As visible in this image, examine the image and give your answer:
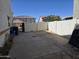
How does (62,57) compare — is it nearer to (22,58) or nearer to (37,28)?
(22,58)

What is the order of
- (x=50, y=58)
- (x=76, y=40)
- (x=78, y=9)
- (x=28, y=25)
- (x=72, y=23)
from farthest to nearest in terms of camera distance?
(x=28, y=25) < (x=78, y=9) < (x=72, y=23) < (x=76, y=40) < (x=50, y=58)

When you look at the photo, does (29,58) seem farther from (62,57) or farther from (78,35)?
(78,35)

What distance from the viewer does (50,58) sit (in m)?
8.39

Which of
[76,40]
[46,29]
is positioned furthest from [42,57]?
[46,29]

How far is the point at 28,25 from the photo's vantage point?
35.4m

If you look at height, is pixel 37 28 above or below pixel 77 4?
below

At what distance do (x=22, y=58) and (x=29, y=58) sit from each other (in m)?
0.36

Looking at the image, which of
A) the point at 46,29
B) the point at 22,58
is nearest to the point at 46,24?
the point at 46,29

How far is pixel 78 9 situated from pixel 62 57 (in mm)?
11482

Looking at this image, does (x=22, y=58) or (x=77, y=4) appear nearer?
(x=22, y=58)

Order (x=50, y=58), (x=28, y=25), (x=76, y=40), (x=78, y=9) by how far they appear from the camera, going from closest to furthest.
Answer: (x=50, y=58), (x=76, y=40), (x=78, y=9), (x=28, y=25)

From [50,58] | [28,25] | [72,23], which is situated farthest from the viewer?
[28,25]

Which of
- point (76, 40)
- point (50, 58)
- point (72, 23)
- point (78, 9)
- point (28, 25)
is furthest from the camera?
point (28, 25)

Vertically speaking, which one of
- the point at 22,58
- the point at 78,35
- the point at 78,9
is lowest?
the point at 22,58
